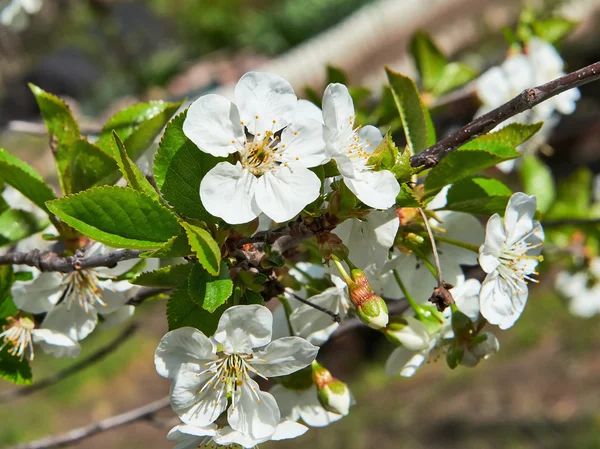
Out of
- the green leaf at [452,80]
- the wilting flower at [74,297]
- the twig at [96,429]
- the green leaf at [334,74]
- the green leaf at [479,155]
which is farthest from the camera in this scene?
the green leaf at [452,80]

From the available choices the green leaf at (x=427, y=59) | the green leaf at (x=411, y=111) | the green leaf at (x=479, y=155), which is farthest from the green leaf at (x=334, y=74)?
the green leaf at (x=479, y=155)

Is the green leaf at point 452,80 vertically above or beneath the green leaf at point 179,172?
beneath

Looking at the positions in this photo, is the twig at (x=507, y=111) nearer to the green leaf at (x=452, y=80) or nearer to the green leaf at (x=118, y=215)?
the green leaf at (x=118, y=215)

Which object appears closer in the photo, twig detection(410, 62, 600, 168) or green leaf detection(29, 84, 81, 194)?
twig detection(410, 62, 600, 168)

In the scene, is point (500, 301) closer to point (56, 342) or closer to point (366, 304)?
point (366, 304)

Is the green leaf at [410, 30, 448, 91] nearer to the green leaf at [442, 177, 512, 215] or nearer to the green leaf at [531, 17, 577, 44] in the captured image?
the green leaf at [531, 17, 577, 44]

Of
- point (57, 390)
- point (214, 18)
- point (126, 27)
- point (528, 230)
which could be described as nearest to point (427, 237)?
point (528, 230)

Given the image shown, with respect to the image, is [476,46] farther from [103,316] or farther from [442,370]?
[103,316]

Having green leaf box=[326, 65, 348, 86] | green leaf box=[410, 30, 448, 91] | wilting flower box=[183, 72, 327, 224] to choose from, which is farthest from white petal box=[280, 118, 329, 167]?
green leaf box=[410, 30, 448, 91]
